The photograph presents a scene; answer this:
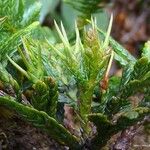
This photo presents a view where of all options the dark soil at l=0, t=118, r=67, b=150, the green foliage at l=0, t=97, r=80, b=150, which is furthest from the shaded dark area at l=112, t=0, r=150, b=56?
the green foliage at l=0, t=97, r=80, b=150

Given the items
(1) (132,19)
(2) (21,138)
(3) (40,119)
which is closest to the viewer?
(3) (40,119)

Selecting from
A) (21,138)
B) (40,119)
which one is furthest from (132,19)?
(40,119)

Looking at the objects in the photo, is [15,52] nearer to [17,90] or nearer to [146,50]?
[17,90]

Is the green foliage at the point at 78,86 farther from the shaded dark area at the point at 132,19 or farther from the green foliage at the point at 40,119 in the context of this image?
the shaded dark area at the point at 132,19

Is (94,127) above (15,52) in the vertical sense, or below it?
below

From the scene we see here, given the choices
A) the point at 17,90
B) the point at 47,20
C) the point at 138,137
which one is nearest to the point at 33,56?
the point at 17,90

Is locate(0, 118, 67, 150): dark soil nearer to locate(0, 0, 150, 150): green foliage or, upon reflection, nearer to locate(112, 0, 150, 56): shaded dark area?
locate(0, 0, 150, 150): green foliage

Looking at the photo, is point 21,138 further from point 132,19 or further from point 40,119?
point 132,19

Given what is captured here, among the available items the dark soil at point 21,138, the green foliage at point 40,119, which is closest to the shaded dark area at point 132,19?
the dark soil at point 21,138

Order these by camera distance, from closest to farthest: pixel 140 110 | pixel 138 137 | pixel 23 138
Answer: pixel 140 110 < pixel 23 138 < pixel 138 137
